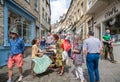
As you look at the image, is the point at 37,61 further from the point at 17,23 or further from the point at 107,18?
the point at 107,18

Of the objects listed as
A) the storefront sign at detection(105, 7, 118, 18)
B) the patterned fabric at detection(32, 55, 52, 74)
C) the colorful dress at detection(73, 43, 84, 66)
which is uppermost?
the storefront sign at detection(105, 7, 118, 18)

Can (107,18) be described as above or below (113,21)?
above

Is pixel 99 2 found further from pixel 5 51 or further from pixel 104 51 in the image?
pixel 5 51

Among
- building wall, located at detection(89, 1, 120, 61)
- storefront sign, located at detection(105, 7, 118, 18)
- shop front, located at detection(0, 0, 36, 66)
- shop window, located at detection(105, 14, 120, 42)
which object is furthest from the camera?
shop window, located at detection(105, 14, 120, 42)

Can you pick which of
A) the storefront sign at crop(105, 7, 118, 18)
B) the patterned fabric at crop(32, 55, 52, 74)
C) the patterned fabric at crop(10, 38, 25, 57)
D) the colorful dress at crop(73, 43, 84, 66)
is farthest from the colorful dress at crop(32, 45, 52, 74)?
the storefront sign at crop(105, 7, 118, 18)

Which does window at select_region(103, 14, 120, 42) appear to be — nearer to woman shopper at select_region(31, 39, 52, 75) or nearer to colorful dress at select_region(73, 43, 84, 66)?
colorful dress at select_region(73, 43, 84, 66)

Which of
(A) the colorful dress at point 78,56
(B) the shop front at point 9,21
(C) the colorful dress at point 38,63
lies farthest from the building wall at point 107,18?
(B) the shop front at point 9,21

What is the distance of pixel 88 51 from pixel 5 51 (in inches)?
209

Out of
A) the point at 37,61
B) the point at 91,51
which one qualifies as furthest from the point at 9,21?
the point at 91,51

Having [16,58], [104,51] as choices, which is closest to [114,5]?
[104,51]

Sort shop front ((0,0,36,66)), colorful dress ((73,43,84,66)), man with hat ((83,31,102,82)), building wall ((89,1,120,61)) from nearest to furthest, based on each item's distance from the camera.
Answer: man with hat ((83,31,102,82)) → colorful dress ((73,43,84,66)) → shop front ((0,0,36,66)) → building wall ((89,1,120,61))

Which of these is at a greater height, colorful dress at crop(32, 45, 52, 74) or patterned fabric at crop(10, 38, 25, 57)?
patterned fabric at crop(10, 38, 25, 57)

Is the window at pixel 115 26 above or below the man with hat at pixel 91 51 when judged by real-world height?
above

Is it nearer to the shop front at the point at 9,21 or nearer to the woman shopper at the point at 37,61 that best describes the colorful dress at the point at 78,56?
the woman shopper at the point at 37,61
